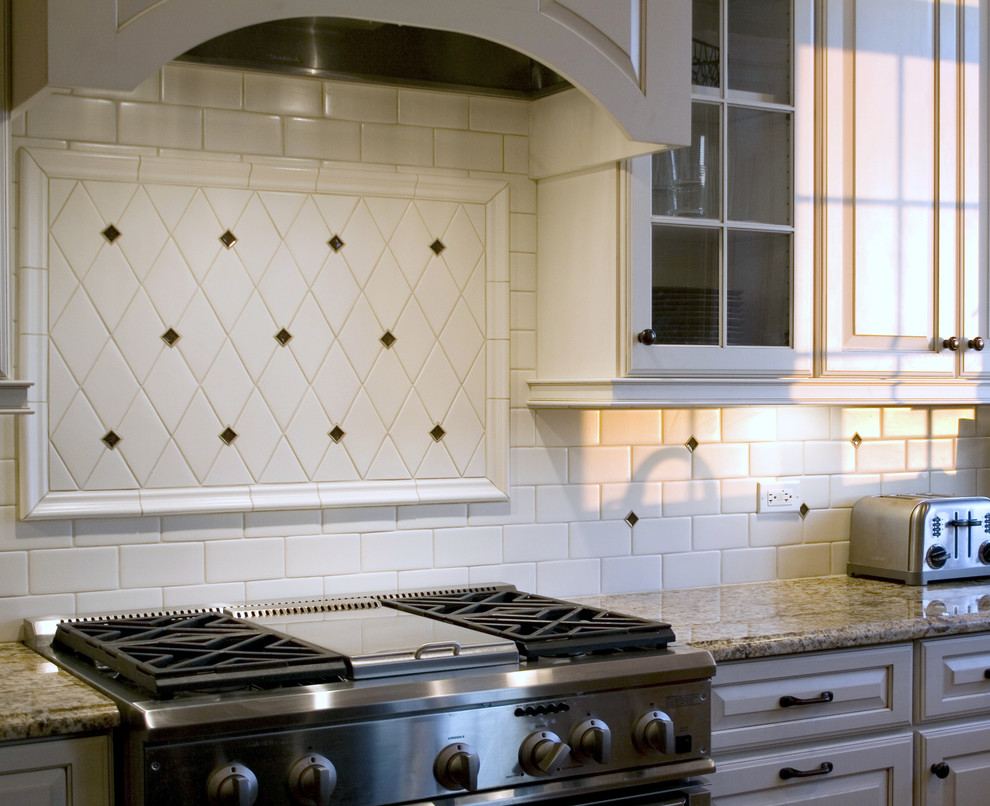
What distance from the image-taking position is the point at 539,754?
1938 millimetres

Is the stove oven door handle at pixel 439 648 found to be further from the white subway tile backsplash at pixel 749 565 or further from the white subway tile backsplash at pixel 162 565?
the white subway tile backsplash at pixel 749 565

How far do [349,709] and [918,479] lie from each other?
2122mm

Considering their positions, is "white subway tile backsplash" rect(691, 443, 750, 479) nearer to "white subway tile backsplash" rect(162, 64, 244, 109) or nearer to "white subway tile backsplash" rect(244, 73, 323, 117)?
"white subway tile backsplash" rect(244, 73, 323, 117)

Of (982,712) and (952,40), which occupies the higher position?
(952,40)

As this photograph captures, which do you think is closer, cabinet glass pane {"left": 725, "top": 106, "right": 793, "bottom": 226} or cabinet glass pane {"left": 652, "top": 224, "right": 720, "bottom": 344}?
cabinet glass pane {"left": 652, "top": 224, "right": 720, "bottom": 344}

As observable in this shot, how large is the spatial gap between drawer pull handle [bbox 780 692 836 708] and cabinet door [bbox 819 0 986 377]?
0.77m

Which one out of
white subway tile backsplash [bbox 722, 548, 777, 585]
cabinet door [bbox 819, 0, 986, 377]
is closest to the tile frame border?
A: white subway tile backsplash [bbox 722, 548, 777, 585]

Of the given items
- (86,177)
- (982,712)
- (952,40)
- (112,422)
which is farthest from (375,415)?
(952,40)

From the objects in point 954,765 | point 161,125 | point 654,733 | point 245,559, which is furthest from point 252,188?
point 954,765

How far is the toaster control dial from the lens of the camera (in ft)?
9.80

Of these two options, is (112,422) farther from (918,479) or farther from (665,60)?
(918,479)

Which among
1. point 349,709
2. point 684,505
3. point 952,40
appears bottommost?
point 349,709

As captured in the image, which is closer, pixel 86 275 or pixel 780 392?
pixel 86 275

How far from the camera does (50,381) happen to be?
7.63 ft
